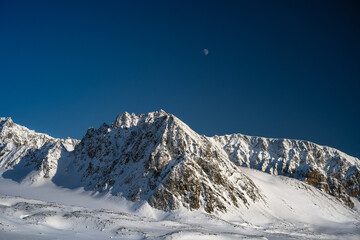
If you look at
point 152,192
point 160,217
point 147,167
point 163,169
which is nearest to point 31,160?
point 147,167

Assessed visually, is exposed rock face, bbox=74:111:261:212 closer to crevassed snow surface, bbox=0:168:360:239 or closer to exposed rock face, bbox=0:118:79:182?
crevassed snow surface, bbox=0:168:360:239

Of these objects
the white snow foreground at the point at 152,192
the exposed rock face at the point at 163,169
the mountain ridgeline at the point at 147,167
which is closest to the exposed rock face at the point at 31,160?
the mountain ridgeline at the point at 147,167

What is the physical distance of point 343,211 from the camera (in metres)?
140

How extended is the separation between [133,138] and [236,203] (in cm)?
6184

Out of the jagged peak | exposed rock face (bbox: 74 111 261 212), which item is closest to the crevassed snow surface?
exposed rock face (bbox: 74 111 261 212)

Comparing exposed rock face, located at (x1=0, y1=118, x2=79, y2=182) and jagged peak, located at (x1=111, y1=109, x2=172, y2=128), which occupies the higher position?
jagged peak, located at (x1=111, y1=109, x2=172, y2=128)

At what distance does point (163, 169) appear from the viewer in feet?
330

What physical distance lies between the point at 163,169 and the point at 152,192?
417 inches

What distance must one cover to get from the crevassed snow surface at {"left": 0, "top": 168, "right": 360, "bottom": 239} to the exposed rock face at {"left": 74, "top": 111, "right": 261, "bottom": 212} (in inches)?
197

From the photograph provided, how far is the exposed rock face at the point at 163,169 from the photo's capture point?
9131 centimetres

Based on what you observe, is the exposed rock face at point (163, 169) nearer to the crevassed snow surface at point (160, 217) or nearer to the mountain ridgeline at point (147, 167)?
the mountain ridgeline at point (147, 167)

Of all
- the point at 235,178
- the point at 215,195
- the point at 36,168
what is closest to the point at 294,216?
the point at 235,178

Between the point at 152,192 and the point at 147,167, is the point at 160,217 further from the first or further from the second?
the point at 147,167

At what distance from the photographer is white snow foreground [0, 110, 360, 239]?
53.7 m
